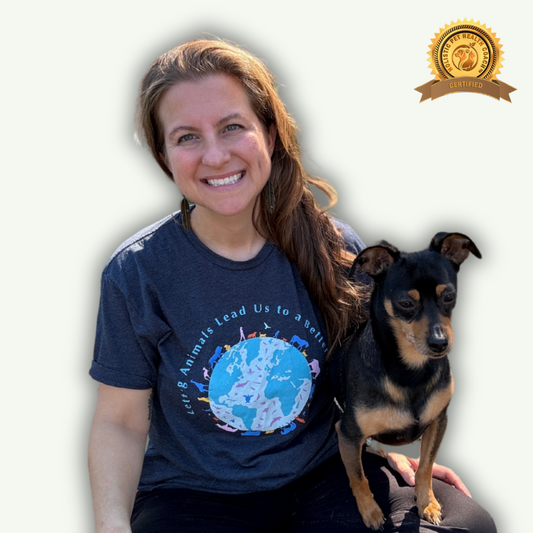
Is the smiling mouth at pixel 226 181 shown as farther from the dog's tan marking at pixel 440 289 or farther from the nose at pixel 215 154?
the dog's tan marking at pixel 440 289

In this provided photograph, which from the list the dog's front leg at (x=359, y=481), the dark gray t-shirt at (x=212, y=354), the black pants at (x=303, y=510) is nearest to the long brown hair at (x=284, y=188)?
the dark gray t-shirt at (x=212, y=354)

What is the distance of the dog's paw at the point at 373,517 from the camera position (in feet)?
7.50

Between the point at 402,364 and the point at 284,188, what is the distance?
98 centimetres

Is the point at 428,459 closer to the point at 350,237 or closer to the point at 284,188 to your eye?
the point at 350,237

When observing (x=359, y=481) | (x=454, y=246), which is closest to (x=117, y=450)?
(x=359, y=481)

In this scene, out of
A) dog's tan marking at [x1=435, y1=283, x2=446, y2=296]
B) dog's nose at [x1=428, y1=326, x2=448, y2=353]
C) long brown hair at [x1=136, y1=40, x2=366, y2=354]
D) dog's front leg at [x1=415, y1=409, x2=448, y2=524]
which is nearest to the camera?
dog's nose at [x1=428, y1=326, x2=448, y2=353]

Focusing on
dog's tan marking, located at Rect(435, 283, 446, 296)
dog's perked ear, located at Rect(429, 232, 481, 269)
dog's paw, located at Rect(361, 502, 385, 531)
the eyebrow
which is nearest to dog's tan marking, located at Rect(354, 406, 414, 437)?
dog's paw, located at Rect(361, 502, 385, 531)

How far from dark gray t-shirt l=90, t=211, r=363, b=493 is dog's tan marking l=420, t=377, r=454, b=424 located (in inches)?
20.1

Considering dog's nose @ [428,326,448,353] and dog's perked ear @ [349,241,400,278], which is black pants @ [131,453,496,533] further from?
dog's perked ear @ [349,241,400,278]

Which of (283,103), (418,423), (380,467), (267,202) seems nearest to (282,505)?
(380,467)

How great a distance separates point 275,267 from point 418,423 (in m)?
0.95

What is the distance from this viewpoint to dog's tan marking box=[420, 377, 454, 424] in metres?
2.29

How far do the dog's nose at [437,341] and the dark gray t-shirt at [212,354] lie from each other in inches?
23.4

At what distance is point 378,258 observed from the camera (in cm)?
227
